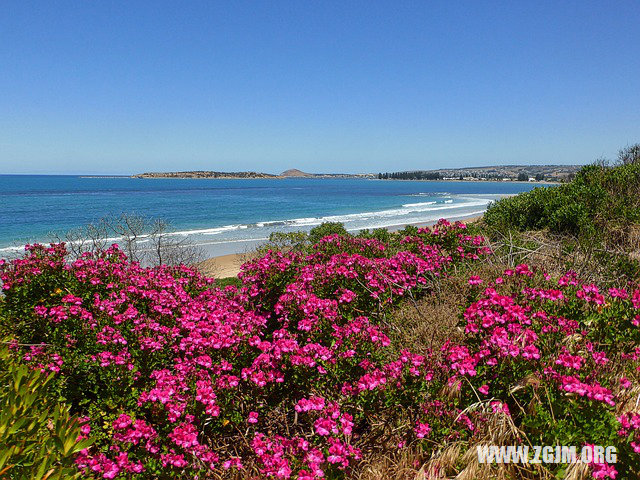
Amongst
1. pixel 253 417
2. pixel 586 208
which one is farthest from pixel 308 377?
pixel 586 208

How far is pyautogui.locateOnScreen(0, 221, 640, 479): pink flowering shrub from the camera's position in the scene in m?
2.76

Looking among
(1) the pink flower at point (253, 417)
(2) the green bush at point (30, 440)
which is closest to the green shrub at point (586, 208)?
(1) the pink flower at point (253, 417)

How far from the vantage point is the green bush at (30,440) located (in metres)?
1.89

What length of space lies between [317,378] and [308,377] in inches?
3.3

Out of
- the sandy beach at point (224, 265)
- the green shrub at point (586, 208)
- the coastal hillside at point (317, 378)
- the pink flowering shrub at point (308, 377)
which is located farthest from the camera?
the sandy beach at point (224, 265)

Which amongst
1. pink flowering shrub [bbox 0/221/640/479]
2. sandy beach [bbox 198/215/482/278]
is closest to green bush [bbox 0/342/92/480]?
pink flowering shrub [bbox 0/221/640/479]

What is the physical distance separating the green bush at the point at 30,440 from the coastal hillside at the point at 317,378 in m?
0.02

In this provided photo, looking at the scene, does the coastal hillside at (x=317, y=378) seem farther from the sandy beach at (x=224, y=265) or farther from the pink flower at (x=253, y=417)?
the sandy beach at (x=224, y=265)

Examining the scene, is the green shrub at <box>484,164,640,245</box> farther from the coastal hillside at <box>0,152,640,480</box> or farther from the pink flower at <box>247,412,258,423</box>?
the pink flower at <box>247,412,258,423</box>

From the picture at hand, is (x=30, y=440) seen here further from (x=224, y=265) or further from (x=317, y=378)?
(x=224, y=265)

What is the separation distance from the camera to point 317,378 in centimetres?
338

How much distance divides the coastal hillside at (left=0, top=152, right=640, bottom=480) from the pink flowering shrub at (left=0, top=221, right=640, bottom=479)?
2cm

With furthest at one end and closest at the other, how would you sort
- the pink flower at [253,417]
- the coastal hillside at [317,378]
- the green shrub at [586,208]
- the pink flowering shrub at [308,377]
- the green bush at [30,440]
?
the green shrub at [586,208], the pink flower at [253,417], the pink flowering shrub at [308,377], the coastal hillside at [317,378], the green bush at [30,440]

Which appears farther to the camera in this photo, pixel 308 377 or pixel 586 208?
pixel 586 208
